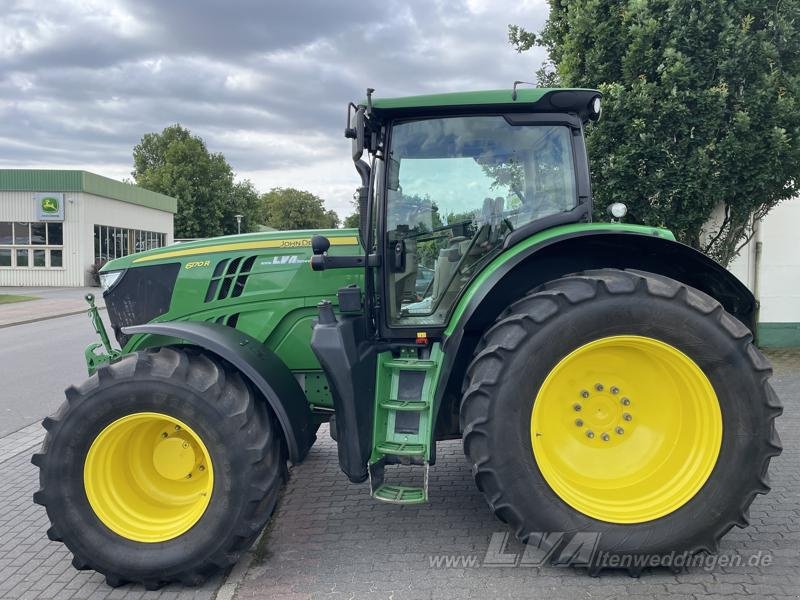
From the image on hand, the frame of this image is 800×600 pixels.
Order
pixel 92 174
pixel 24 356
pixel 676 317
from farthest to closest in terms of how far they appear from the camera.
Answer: pixel 92 174 → pixel 24 356 → pixel 676 317

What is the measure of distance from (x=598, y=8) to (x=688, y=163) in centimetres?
218

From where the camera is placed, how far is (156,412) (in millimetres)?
3252

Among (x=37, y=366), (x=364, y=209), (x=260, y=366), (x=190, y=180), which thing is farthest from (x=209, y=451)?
(x=190, y=180)

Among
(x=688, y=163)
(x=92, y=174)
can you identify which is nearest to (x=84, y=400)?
(x=688, y=163)

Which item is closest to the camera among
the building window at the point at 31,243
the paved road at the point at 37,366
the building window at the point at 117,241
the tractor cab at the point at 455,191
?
the tractor cab at the point at 455,191

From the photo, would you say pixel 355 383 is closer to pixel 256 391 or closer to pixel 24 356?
pixel 256 391

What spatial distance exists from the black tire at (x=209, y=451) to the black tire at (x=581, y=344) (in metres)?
1.08

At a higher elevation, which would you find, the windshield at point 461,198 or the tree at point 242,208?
the tree at point 242,208

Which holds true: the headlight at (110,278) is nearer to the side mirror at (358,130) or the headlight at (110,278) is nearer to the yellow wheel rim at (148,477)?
the yellow wheel rim at (148,477)

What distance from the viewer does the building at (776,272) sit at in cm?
954

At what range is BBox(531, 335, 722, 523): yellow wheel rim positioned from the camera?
3.25 metres

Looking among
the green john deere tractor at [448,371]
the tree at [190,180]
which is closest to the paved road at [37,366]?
the green john deere tractor at [448,371]

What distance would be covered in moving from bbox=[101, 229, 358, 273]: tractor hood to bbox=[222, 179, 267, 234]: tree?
49575 millimetres

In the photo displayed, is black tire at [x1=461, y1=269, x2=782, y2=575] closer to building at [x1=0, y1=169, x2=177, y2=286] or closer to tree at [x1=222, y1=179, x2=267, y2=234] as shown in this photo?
building at [x1=0, y1=169, x2=177, y2=286]
